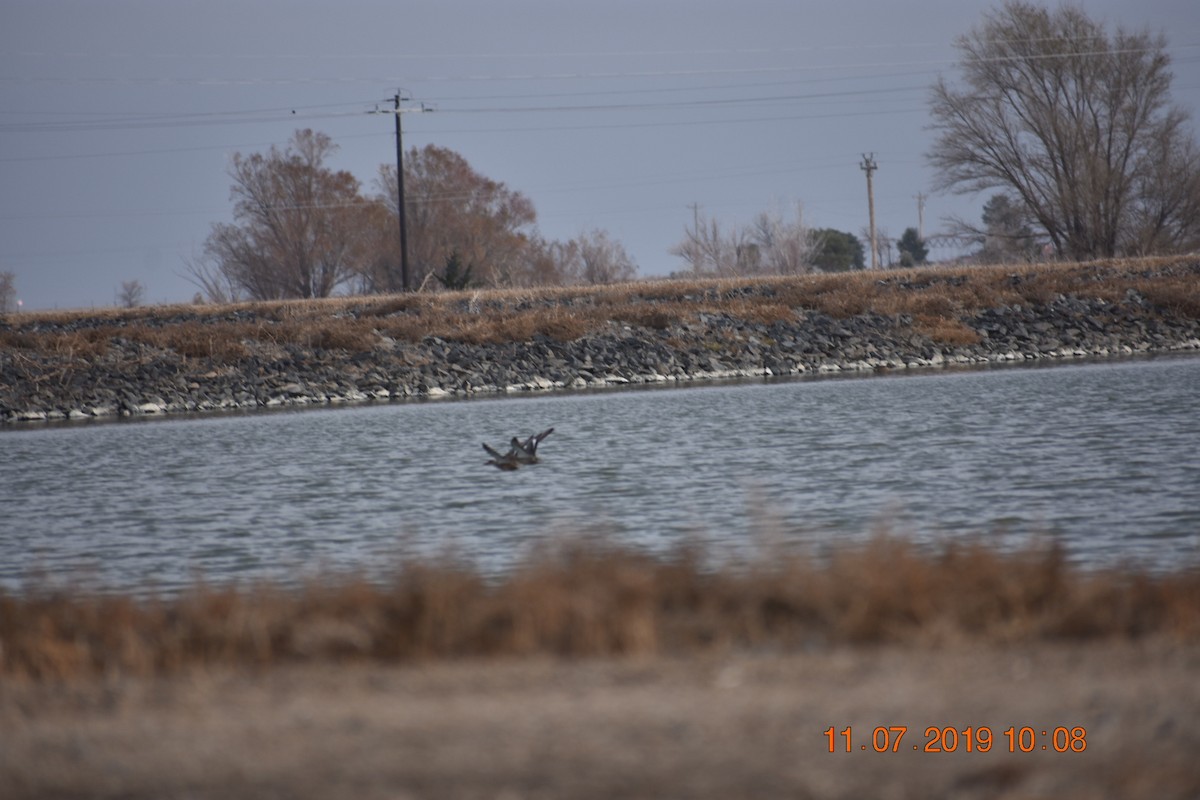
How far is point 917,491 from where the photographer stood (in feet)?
52.5

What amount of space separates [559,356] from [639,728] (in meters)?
35.5

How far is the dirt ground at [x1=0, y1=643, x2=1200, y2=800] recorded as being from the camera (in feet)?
16.5

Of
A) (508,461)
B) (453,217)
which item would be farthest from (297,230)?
(508,461)

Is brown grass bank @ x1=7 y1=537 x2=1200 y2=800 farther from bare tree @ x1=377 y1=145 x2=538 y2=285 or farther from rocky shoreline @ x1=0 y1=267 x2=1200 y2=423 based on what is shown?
bare tree @ x1=377 y1=145 x2=538 y2=285

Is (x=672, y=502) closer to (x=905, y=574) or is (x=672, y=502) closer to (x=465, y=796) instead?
(x=905, y=574)

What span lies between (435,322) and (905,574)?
36349 millimetres

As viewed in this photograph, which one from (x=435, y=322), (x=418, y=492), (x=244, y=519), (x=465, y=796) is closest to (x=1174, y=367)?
(x=435, y=322)

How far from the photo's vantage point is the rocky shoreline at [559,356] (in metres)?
37.8

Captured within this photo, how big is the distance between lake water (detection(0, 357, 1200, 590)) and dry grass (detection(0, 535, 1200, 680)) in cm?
69

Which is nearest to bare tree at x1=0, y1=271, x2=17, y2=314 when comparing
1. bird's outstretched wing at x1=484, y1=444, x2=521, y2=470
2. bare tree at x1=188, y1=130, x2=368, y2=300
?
bare tree at x1=188, y1=130, x2=368, y2=300

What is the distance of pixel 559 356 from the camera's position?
40.9 meters

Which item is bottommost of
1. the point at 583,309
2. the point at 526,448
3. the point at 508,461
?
the point at 508,461

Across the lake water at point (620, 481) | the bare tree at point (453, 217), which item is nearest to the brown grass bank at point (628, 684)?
the lake water at point (620, 481)
